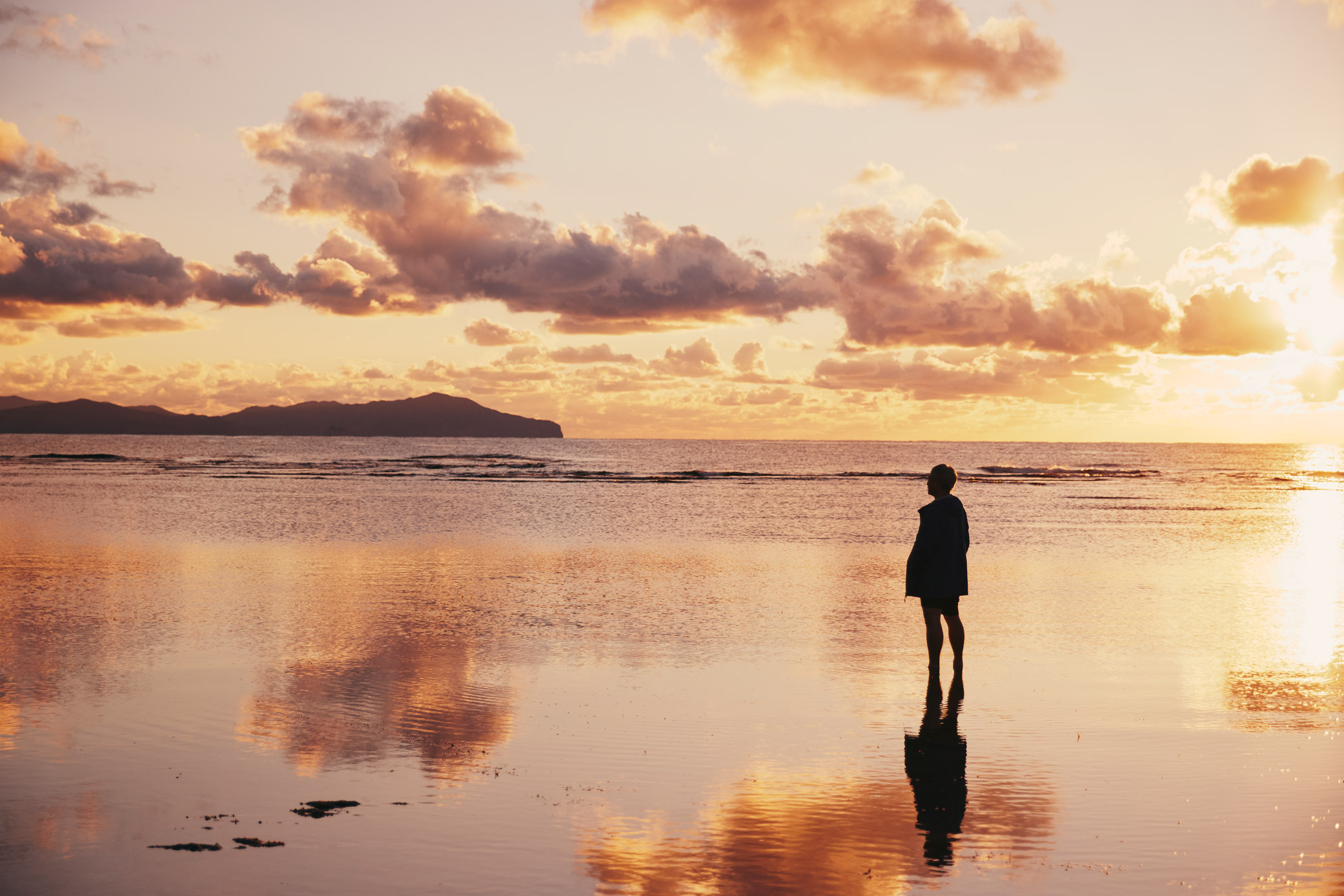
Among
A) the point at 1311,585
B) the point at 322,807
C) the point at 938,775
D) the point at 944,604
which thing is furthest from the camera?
the point at 1311,585

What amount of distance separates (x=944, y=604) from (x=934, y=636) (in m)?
0.34

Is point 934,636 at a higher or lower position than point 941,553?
lower

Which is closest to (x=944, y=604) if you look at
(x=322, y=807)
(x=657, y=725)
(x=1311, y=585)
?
(x=657, y=725)

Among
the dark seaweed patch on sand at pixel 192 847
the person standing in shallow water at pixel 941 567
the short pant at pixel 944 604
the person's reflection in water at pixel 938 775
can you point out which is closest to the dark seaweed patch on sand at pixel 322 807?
the dark seaweed patch on sand at pixel 192 847

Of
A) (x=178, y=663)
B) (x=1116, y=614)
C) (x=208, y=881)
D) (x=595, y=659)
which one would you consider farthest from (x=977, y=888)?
(x=1116, y=614)

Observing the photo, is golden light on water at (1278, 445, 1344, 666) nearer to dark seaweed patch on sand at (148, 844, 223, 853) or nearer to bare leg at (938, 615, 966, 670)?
bare leg at (938, 615, 966, 670)

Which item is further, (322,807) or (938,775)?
(938,775)

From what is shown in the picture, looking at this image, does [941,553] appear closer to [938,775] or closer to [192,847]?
[938,775]

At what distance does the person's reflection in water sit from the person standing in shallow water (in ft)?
2.29

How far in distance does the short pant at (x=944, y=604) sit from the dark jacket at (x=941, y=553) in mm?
46

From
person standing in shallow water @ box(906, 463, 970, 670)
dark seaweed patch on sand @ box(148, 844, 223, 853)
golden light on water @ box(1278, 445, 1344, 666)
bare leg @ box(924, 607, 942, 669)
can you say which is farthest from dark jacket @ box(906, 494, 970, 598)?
dark seaweed patch on sand @ box(148, 844, 223, 853)

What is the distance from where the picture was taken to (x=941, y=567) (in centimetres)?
951

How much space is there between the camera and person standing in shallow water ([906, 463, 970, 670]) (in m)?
9.48

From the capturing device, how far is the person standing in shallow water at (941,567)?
373 inches
